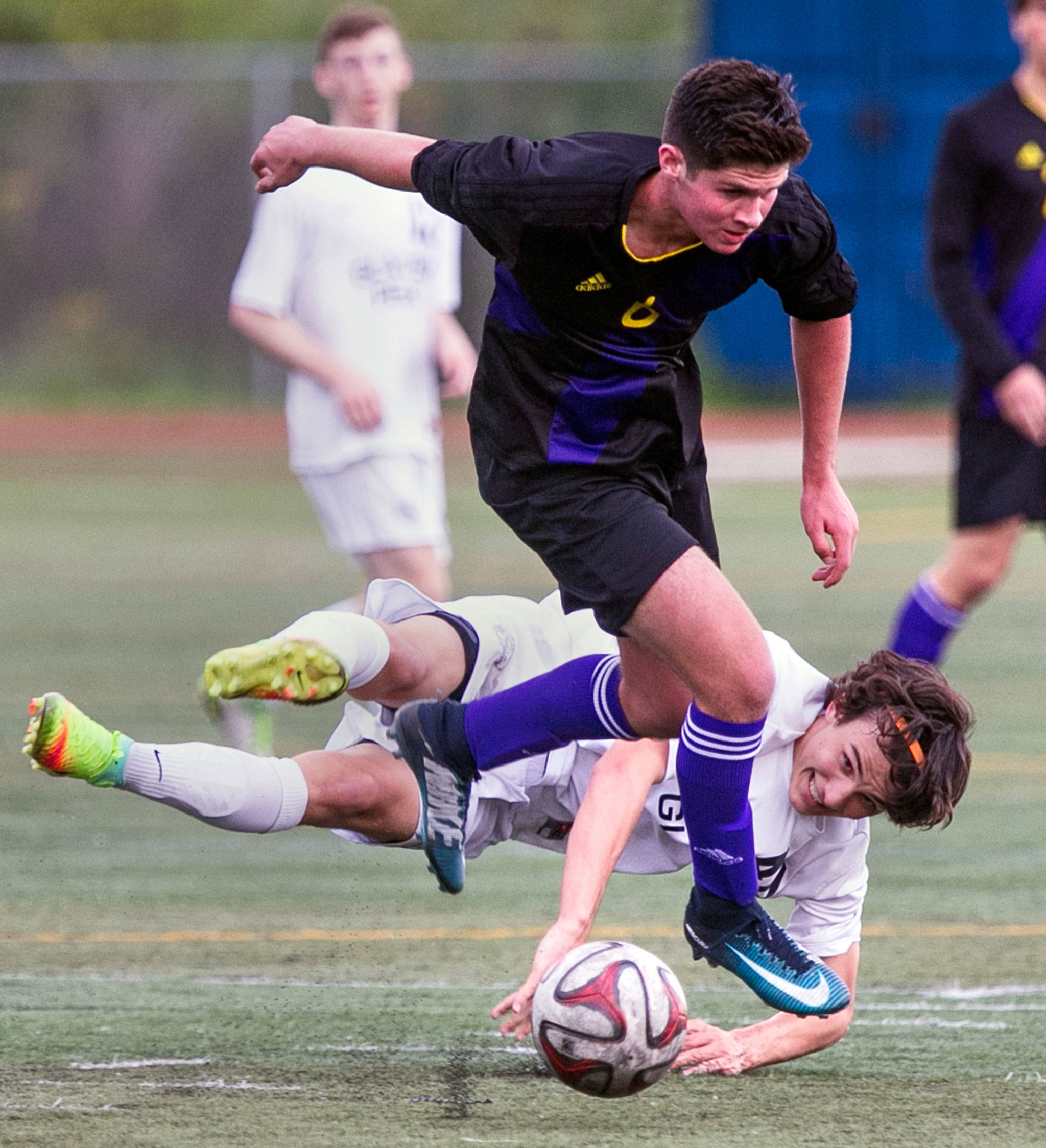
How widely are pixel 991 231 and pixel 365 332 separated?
2204mm

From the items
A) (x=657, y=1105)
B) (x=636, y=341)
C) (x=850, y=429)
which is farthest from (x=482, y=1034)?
(x=850, y=429)

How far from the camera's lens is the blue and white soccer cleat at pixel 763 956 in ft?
12.9

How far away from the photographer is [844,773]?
4.02m

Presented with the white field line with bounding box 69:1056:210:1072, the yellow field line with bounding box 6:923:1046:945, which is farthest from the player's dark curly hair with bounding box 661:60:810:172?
the yellow field line with bounding box 6:923:1046:945

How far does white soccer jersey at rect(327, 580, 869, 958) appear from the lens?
423cm

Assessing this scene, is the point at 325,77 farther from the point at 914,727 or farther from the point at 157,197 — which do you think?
the point at 157,197

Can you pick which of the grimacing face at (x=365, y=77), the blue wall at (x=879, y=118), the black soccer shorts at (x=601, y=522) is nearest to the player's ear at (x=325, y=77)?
the grimacing face at (x=365, y=77)

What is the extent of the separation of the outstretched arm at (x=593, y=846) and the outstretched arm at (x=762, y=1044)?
0.32 m

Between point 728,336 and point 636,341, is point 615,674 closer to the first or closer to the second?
point 636,341

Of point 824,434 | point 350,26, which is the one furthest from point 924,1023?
point 350,26

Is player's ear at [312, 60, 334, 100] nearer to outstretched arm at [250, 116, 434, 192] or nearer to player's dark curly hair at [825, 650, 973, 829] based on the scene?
outstretched arm at [250, 116, 434, 192]

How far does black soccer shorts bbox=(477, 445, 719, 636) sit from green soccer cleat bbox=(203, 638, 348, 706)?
50 cm

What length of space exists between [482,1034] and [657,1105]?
531 mm

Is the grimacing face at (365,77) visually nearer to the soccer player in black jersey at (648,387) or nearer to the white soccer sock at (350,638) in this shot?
the soccer player in black jersey at (648,387)
